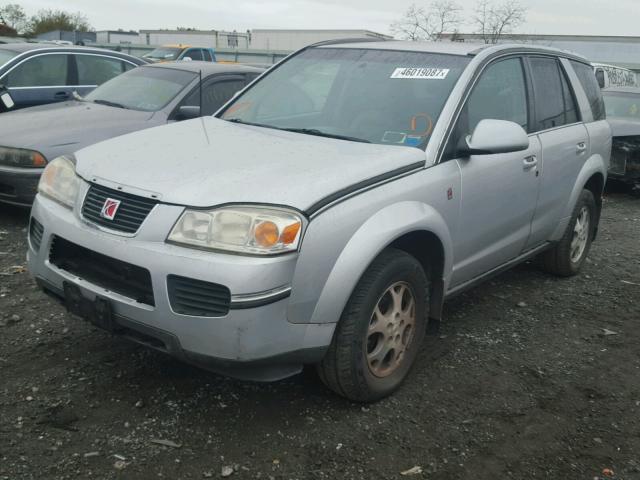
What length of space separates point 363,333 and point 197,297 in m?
0.80

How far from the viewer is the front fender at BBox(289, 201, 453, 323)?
2881mm

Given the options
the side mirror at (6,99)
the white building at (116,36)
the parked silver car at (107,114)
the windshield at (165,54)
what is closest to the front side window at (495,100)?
the parked silver car at (107,114)

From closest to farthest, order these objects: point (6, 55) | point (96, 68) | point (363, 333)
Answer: point (363, 333), point (6, 55), point (96, 68)

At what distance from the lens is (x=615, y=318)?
15.9 ft

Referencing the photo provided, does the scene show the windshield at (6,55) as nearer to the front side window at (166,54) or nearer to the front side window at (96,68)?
the front side window at (96,68)

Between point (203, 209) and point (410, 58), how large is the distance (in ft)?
6.18

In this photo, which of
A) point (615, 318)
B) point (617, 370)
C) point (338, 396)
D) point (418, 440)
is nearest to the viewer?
point (418, 440)

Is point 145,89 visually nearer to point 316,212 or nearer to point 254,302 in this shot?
point 316,212

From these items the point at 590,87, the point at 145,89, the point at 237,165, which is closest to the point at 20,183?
the point at 145,89

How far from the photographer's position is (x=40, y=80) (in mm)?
8312

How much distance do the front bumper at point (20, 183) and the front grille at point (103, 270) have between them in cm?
294

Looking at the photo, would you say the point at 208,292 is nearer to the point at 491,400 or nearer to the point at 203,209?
the point at 203,209

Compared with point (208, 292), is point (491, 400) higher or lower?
lower

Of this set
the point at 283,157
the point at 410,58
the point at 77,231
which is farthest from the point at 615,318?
the point at 77,231
